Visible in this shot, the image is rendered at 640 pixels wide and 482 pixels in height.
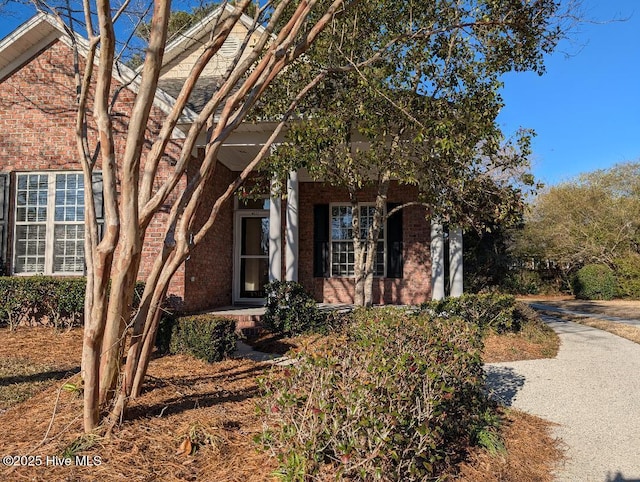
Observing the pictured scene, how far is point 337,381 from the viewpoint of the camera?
115 inches

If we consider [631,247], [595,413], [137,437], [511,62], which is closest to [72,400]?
[137,437]

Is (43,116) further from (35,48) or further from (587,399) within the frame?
(587,399)

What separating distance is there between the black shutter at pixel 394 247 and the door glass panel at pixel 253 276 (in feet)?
10.5

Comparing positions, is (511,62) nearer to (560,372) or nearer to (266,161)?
(266,161)

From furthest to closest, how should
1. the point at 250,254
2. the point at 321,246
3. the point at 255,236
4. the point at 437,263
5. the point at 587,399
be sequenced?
1. the point at 321,246
2. the point at 255,236
3. the point at 250,254
4. the point at 437,263
5. the point at 587,399

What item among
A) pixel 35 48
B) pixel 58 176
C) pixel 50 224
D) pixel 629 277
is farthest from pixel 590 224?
pixel 35 48

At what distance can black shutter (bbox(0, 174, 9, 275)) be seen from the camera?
9094mm

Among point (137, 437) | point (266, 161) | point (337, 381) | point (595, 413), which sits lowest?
point (595, 413)

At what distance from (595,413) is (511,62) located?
559 centimetres

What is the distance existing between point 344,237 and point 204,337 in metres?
6.93

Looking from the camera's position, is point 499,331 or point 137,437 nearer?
point 137,437

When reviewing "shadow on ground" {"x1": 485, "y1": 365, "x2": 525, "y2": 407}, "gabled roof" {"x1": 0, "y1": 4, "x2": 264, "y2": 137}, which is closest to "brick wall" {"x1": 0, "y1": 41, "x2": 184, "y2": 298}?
"gabled roof" {"x1": 0, "y1": 4, "x2": 264, "y2": 137}

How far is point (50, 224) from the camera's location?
30.1 ft

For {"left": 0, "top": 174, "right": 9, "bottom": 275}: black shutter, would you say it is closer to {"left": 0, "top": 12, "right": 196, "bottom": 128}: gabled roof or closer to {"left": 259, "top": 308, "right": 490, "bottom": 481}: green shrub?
{"left": 0, "top": 12, "right": 196, "bottom": 128}: gabled roof
